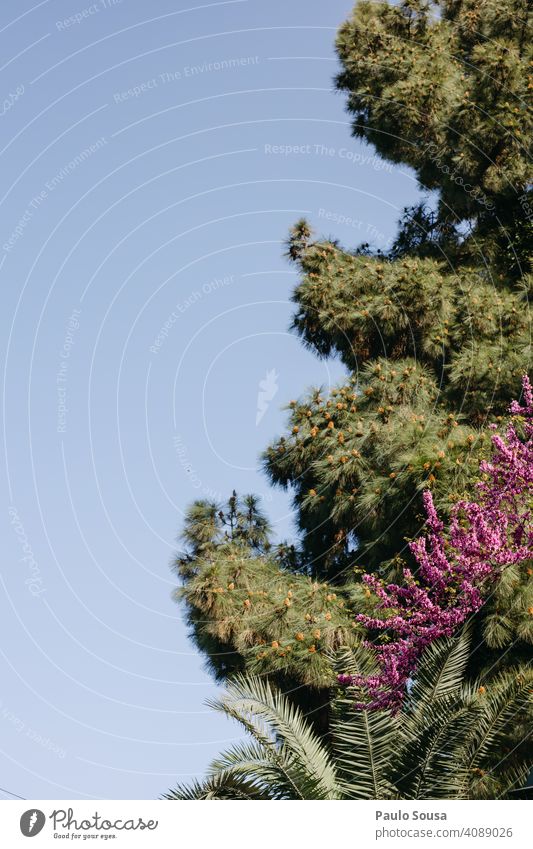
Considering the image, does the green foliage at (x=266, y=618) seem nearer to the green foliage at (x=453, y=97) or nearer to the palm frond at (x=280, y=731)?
the palm frond at (x=280, y=731)

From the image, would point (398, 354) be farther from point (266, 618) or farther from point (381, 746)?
point (381, 746)

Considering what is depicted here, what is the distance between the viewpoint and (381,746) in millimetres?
7488

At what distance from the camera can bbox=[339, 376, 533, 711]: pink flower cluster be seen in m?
10.2

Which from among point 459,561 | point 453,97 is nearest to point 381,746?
point 459,561

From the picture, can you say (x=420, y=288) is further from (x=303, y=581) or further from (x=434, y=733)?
(x=434, y=733)

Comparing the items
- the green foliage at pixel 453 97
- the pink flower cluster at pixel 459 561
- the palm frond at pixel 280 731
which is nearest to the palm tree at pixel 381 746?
the palm frond at pixel 280 731

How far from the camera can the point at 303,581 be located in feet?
40.0

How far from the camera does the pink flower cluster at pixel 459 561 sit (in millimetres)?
10234

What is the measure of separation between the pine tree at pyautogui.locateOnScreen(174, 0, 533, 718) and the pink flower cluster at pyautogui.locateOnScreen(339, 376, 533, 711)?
25 cm

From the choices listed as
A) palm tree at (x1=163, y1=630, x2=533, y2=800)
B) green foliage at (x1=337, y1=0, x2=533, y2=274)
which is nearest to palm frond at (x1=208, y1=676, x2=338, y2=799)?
palm tree at (x1=163, y1=630, x2=533, y2=800)

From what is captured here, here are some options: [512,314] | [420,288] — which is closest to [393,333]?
[420,288]

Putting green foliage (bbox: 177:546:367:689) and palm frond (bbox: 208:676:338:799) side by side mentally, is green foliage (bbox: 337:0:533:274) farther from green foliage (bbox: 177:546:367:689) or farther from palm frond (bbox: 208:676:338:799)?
palm frond (bbox: 208:676:338:799)

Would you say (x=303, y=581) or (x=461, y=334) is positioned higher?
(x=461, y=334)
